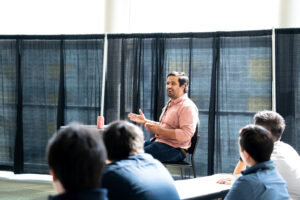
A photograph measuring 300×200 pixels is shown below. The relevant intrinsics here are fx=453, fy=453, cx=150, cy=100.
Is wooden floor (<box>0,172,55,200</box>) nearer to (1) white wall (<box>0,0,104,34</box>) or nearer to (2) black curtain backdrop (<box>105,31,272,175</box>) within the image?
(2) black curtain backdrop (<box>105,31,272,175</box>)

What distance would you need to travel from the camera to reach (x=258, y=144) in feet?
6.75

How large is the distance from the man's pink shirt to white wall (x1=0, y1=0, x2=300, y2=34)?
4.19ft

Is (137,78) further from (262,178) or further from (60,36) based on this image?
(262,178)

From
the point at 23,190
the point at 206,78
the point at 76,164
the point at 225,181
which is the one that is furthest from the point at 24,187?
the point at 76,164

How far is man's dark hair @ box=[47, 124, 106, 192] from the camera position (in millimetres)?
1203

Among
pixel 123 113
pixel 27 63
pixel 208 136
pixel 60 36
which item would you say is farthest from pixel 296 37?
pixel 27 63

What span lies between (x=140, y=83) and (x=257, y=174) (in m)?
3.26

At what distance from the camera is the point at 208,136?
16.1ft

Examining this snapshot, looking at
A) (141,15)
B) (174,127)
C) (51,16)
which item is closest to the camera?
(174,127)

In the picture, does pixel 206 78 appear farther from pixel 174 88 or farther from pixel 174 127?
pixel 174 127

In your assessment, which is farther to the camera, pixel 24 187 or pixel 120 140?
pixel 24 187

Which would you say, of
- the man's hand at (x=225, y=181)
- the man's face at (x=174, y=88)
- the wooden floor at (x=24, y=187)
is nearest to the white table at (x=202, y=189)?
the man's hand at (x=225, y=181)

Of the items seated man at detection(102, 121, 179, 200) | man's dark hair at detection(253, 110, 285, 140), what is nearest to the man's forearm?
man's dark hair at detection(253, 110, 285, 140)

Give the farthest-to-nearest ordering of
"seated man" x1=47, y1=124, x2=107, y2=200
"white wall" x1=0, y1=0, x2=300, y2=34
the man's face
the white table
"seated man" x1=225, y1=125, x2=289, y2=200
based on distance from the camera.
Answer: "white wall" x1=0, y1=0, x2=300, y2=34 < the man's face < the white table < "seated man" x1=225, y1=125, x2=289, y2=200 < "seated man" x1=47, y1=124, x2=107, y2=200
